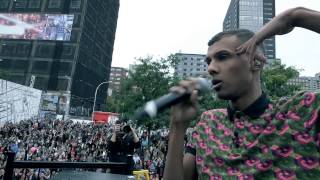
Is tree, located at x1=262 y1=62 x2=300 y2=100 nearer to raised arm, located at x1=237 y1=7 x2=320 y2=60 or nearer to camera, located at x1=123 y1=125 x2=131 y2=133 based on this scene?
camera, located at x1=123 y1=125 x2=131 y2=133

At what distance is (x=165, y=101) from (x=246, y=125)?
525 mm

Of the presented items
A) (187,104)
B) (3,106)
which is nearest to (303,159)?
(187,104)

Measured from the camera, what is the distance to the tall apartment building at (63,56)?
207ft

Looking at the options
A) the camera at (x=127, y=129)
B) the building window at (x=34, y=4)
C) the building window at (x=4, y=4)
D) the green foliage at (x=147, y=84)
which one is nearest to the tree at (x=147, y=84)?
the green foliage at (x=147, y=84)

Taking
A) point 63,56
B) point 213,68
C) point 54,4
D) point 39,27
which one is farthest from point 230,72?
point 54,4

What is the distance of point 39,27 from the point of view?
201ft

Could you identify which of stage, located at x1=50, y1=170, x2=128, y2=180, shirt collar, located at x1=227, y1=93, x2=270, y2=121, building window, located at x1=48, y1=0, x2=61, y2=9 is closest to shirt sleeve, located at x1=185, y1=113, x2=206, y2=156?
shirt collar, located at x1=227, y1=93, x2=270, y2=121

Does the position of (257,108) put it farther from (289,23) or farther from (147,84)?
(147,84)

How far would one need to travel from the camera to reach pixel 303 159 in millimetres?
1539

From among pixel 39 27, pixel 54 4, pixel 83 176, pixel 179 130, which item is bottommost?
pixel 83 176

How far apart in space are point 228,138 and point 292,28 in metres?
0.66

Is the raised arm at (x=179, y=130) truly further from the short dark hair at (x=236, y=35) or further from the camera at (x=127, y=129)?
the camera at (x=127, y=129)

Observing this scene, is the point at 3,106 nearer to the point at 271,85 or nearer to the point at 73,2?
the point at 271,85

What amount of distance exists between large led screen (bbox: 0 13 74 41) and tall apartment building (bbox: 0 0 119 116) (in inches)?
168
